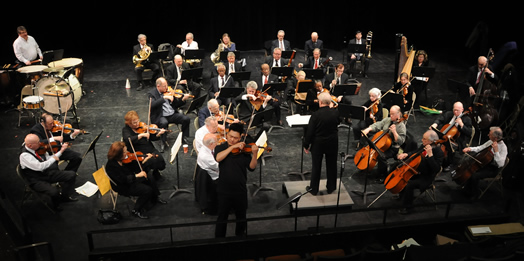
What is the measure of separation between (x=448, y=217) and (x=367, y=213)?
1.07 m

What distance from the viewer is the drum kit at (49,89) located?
8.58 metres

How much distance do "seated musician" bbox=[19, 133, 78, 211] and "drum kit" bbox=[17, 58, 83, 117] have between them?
2.30 metres

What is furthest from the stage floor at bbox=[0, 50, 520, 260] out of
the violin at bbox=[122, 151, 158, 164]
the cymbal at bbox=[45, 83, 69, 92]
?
the cymbal at bbox=[45, 83, 69, 92]

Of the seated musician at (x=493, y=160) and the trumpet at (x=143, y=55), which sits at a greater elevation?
the trumpet at (x=143, y=55)

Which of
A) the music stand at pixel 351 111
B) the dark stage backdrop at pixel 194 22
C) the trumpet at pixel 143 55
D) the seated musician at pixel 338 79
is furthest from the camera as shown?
the dark stage backdrop at pixel 194 22

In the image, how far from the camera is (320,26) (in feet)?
45.4

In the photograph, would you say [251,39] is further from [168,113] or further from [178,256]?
[178,256]

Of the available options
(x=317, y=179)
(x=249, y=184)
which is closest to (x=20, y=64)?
(x=249, y=184)

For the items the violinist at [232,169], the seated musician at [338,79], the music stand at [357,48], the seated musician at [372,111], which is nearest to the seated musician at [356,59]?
the music stand at [357,48]

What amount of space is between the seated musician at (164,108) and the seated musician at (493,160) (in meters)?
4.54

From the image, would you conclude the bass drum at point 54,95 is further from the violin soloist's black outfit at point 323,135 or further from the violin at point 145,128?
the violin soloist's black outfit at point 323,135

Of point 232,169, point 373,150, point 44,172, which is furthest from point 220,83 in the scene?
point 232,169

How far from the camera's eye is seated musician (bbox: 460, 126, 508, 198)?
252 inches

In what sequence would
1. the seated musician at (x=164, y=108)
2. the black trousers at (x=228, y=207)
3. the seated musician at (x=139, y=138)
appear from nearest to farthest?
1. the black trousers at (x=228, y=207)
2. the seated musician at (x=139, y=138)
3. the seated musician at (x=164, y=108)
